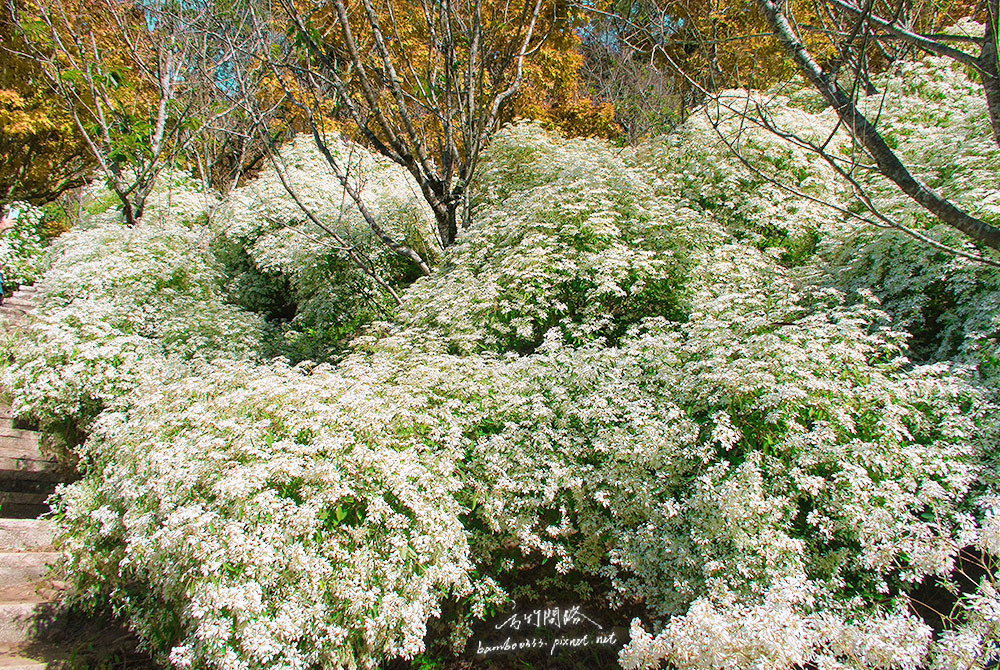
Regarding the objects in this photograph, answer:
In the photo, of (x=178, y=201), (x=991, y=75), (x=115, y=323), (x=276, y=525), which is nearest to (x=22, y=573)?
(x=115, y=323)

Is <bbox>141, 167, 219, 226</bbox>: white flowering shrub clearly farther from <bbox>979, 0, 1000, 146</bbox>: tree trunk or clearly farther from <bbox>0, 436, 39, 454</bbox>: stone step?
<bbox>979, 0, 1000, 146</bbox>: tree trunk

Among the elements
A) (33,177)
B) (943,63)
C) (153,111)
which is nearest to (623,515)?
(943,63)

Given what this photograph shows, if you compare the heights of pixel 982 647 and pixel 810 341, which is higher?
pixel 810 341

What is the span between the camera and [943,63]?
27.4ft

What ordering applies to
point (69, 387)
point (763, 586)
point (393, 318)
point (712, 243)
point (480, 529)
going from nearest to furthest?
point (763, 586) → point (480, 529) → point (69, 387) → point (712, 243) → point (393, 318)

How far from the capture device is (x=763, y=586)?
112 inches

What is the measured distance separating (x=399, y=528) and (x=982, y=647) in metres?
2.63

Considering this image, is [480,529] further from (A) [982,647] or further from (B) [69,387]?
(B) [69,387]

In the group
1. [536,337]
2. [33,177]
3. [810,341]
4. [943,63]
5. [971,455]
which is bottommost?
[33,177]

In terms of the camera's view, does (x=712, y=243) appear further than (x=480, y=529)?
Yes

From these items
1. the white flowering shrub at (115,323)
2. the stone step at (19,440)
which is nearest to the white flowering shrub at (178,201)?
the white flowering shrub at (115,323)

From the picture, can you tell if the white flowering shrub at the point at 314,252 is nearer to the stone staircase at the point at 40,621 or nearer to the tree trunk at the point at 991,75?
the stone staircase at the point at 40,621

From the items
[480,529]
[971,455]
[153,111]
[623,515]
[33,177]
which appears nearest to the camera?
[971,455]

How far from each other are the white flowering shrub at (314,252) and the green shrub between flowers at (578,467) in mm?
2042
